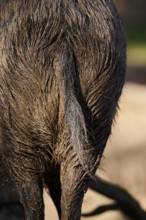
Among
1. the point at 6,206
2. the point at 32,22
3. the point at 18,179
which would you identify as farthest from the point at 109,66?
the point at 6,206

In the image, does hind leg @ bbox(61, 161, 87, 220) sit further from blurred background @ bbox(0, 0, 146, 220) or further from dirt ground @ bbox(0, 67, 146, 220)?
dirt ground @ bbox(0, 67, 146, 220)

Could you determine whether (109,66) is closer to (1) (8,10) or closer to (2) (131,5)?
(1) (8,10)

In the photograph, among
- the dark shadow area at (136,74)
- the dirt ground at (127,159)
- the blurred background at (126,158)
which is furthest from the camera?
the dark shadow area at (136,74)

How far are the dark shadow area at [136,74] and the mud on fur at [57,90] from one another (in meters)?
7.54

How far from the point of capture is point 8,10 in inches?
167

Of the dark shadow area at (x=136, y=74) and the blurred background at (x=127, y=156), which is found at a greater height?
the blurred background at (x=127, y=156)

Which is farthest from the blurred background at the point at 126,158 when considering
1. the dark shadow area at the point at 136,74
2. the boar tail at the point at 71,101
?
the dark shadow area at the point at 136,74

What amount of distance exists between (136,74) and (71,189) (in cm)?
864

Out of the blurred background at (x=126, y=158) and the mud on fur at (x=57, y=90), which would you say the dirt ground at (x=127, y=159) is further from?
the mud on fur at (x=57, y=90)

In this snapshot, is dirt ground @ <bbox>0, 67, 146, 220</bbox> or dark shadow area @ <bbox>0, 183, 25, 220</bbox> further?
dirt ground @ <bbox>0, 67, 146, 220</bbox>

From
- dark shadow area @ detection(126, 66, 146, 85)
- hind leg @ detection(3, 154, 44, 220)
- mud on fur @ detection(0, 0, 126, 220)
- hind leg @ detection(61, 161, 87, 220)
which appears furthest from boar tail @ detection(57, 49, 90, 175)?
dark shadow area @ detection(126, 66, 146, 85)

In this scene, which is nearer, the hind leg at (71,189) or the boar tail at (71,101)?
the boar tail at (71,101)

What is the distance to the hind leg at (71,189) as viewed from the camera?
4.29m

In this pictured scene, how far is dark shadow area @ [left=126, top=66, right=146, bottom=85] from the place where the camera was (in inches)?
479
